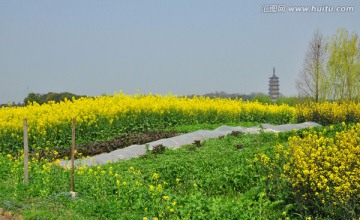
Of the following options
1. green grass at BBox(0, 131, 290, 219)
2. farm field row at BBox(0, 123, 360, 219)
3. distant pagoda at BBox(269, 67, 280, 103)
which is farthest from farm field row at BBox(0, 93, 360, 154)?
distant pagoda at BBox(269, 67, 280, 103)

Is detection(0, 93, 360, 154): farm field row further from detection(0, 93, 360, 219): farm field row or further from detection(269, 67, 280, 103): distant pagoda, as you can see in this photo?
detection(269, 67, 280, 103): distant pagoda

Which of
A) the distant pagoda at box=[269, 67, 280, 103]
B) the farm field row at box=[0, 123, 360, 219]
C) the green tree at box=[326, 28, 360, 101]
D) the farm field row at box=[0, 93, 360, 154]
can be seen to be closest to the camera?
the farm field row at box=[0, 123, 360, 219]

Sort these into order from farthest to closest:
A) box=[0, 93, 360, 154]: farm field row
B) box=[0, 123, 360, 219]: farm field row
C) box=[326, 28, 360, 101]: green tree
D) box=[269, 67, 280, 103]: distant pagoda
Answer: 1. box=[269, 67, 280, 103]: distant pagoda
2. box=[326, 28, 360, 101]: green tree
3. box=[0, 93, 360, 154]: farm field row
4. box=[0, 123, 360, 219]: farm field row

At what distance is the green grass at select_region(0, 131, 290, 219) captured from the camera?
7105 mm

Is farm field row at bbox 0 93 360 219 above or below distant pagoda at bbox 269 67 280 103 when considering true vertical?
below

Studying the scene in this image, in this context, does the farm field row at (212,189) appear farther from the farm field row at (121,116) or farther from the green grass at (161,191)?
the farm field row at (121,116)

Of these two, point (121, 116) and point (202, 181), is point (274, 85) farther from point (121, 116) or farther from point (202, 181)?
point (202, 181)

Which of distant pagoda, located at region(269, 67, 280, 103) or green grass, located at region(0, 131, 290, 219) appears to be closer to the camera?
green grass, located at region(0, 131, 290, 219)

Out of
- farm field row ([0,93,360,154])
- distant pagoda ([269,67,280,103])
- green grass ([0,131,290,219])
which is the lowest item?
green grass ([0,131,290,219])

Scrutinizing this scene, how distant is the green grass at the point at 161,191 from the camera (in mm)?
7105

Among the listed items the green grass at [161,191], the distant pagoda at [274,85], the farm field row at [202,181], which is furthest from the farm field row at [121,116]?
the distant pagoda at [274,85]

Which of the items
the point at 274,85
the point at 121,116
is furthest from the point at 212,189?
the point at 274,85

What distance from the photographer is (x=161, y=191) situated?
7.62 m

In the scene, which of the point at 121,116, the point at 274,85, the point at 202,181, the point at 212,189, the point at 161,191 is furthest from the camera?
the point at 274,85
